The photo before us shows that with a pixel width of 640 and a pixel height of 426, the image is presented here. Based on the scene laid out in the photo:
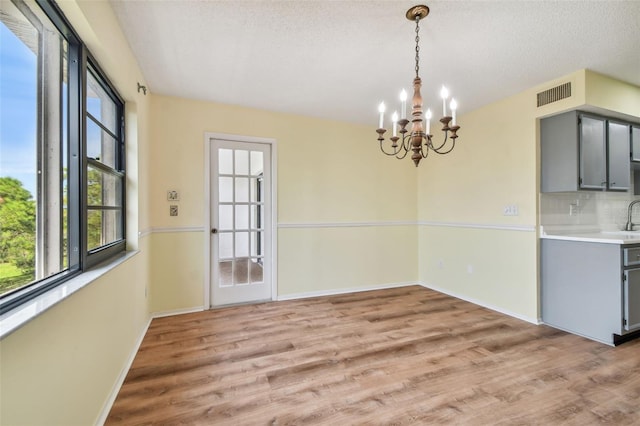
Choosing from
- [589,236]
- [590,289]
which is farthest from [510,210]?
[590,289]

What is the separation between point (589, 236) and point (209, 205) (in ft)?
13.1

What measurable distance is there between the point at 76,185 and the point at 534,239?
386 centimetres

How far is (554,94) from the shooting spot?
9.25 feet

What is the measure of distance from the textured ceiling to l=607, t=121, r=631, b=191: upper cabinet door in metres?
0.46

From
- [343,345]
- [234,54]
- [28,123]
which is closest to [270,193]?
[234,54]

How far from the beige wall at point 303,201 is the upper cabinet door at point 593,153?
208cm

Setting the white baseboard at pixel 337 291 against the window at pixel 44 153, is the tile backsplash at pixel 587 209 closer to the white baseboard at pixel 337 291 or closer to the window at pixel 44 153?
the white baseboard at pixel 337 291

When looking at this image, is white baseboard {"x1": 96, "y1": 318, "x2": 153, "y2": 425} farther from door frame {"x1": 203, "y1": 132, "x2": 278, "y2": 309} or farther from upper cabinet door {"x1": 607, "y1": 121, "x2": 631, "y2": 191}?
upper cabinet door {"x1": 607, "y1": 121, "x2": 631, "y2": 191}

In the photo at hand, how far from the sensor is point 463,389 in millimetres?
1901

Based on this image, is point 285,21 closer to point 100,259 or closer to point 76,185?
point 76,185

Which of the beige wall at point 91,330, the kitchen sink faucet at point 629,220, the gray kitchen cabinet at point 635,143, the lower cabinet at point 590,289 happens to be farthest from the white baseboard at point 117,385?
the kitchen sink faucet at point 629,220

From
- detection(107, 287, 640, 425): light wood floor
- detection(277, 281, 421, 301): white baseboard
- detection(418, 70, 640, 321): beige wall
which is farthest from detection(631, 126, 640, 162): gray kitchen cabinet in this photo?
detection(277, 281, 421, 301): white baseboard

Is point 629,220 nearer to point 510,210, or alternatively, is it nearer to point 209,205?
point 510,210

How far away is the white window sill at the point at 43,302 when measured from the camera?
85 cm
